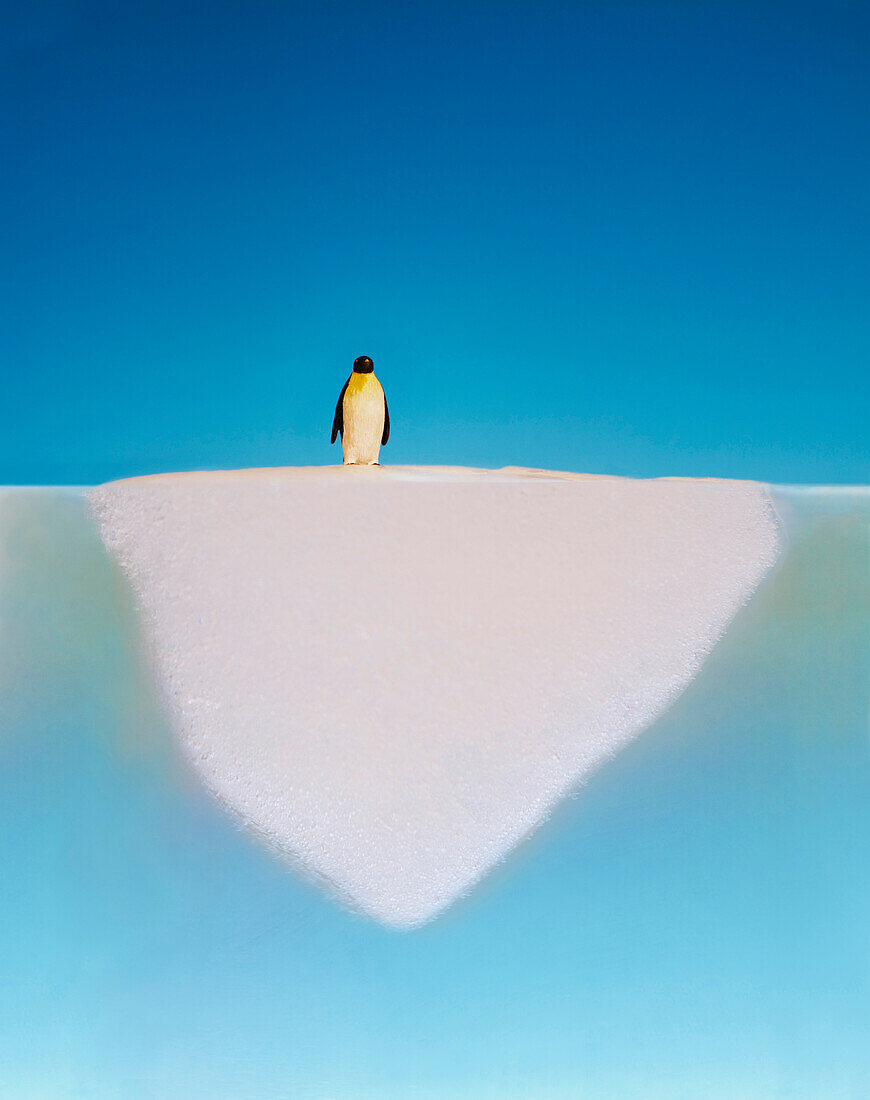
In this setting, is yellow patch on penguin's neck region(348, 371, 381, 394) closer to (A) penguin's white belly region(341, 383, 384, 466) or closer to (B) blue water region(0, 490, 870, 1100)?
(A) penguin's white belly region(341, 383, 384, 466)

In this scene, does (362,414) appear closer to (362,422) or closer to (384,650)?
(362,422)

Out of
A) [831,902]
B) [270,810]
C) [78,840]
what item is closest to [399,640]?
[270,810]

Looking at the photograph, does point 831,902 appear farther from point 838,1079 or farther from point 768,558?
point 768,558

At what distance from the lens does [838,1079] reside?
937mm

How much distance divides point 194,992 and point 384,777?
0.41 m

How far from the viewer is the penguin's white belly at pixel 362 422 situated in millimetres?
1165

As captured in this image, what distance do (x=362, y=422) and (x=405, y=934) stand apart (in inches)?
32.7

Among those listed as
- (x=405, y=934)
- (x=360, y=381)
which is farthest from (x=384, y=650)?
(x=360, y=381)

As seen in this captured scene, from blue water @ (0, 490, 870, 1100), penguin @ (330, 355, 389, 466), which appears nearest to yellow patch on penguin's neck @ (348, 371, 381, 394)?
penguin @ (330, 355, 389, 466)

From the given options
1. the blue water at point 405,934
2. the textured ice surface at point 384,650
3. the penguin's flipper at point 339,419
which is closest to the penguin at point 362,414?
the penguin's flipper at point 339,419

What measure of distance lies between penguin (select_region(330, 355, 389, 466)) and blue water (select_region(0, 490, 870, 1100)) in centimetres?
47

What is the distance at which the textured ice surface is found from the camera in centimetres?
86

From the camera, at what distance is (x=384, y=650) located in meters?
0.87

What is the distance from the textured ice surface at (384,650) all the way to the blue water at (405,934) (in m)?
0.05
